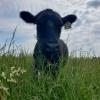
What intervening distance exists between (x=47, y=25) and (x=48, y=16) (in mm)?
363

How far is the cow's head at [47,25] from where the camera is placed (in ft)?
26.0

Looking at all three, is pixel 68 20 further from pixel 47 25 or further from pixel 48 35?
pixel 48 35

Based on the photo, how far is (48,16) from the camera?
8.75 metres

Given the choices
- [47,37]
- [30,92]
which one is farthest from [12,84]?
[47,37]

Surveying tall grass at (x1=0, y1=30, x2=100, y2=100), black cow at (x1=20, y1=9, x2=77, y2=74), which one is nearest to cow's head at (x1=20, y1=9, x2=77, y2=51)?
black cow at (x1=20, y1=9, x2=77, y2=74)

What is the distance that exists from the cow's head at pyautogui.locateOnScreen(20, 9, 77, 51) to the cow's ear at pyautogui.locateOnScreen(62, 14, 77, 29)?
0.04 metres

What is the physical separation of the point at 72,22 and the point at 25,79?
4435 millimetres

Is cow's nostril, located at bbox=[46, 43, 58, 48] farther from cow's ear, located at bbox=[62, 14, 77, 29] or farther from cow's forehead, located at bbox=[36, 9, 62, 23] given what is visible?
cow's ear, located at bbox=[62, 14, 77, 29]

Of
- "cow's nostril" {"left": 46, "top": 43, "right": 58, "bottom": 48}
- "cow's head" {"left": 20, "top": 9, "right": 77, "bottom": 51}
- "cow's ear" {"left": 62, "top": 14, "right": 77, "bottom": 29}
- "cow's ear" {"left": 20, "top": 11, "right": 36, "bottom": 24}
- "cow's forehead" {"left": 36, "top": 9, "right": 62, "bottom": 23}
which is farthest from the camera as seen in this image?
"cow's ear" {"left": 62, "top": 14, "right": 77, "bottom": 29}

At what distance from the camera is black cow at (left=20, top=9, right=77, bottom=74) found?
754 centimetres

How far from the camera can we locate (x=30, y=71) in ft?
22.0

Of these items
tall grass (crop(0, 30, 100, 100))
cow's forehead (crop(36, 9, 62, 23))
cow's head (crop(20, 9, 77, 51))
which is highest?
cow's forehead (crop(36, 9, 62, 23))

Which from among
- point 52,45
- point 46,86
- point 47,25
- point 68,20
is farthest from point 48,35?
point 46,86

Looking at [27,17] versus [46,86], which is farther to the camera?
[27,17]
